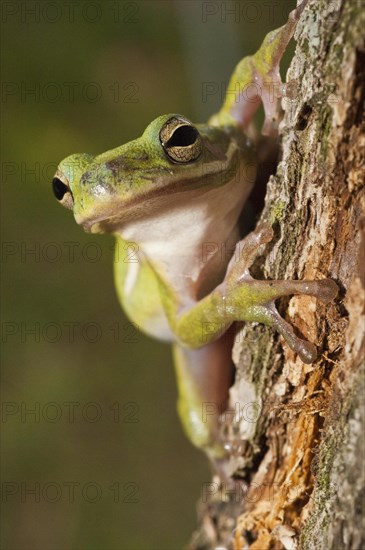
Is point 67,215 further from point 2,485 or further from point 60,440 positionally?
point 2,485

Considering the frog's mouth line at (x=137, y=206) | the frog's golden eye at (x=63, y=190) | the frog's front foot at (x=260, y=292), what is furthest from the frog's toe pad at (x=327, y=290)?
the frog's golden eye at (x=63, y=190)

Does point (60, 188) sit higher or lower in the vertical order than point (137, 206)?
higher

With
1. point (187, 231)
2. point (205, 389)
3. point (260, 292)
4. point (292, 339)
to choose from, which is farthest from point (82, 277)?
point (292, 339)

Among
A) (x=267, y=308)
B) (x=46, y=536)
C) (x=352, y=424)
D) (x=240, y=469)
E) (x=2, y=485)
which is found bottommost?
(x=46, y=536)

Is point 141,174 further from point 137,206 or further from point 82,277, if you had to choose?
point 82,277

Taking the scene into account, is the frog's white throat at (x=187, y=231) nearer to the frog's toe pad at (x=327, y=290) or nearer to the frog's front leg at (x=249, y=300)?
the frog's front leg at (x=249, y=300)

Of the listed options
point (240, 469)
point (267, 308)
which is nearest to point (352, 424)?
point (267, 308)

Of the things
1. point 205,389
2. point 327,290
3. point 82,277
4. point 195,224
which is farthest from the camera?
point 82,277
